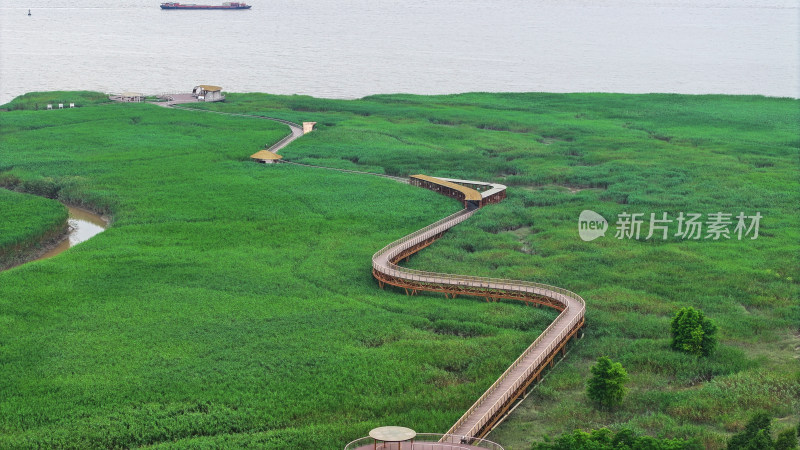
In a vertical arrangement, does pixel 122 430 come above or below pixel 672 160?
below

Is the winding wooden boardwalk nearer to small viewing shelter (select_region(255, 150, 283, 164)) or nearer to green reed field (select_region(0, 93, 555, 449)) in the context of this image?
green reed field (select_region(0, 93, 555, 449))

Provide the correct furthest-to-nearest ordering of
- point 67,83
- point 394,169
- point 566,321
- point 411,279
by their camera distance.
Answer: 1. point 67,83
2. point 394,169
3. point 411,279
4. point 566,321

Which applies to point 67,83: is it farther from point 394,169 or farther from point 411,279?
point 411,279

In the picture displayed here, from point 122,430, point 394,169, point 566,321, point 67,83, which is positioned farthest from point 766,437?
point 67,83

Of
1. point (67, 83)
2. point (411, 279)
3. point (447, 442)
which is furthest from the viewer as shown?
point (67, 83)

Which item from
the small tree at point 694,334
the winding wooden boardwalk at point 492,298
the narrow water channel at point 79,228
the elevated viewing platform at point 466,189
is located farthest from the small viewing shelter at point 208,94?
the small tree at point 694,334

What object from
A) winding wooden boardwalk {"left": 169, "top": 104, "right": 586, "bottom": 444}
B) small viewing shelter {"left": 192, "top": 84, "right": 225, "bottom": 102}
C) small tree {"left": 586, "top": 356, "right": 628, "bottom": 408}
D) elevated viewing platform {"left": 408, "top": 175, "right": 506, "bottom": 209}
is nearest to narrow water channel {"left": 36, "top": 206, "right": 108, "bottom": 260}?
winding wooden boardwalk {"left": 169, "top": 104, "right": 586, "bottom": 444}

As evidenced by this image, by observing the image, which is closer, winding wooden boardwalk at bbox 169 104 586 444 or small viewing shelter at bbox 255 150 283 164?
winding wooden boardwalk at bbox 169 104 586 444
